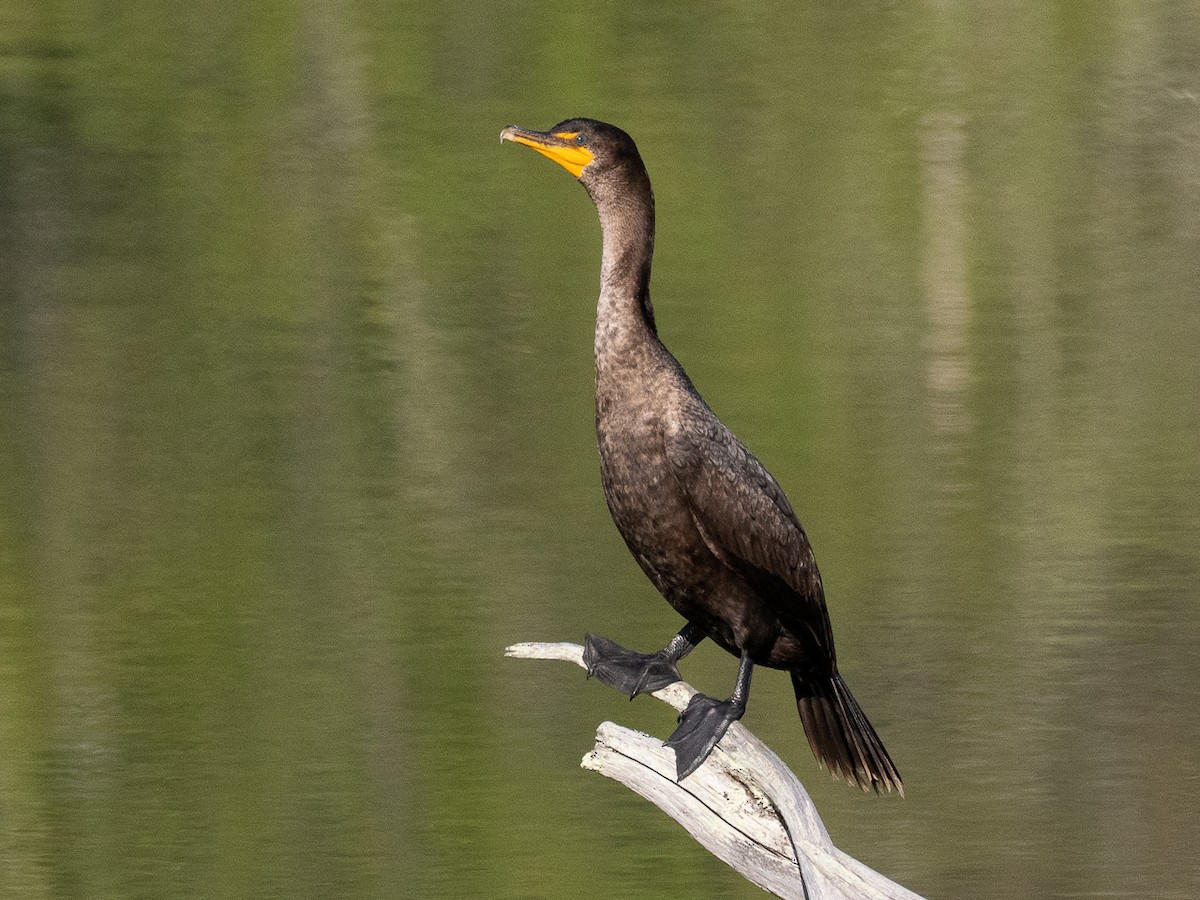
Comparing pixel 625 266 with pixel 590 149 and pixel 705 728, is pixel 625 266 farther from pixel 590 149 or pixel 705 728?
pixel 705 728

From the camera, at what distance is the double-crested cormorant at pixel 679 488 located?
3.23 m

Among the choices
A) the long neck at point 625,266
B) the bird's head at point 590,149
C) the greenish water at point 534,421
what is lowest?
the greenish water at point 534,421

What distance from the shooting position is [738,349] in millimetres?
7012

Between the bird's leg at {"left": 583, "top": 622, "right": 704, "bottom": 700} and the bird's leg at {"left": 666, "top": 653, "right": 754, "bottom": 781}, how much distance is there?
151 millimetres

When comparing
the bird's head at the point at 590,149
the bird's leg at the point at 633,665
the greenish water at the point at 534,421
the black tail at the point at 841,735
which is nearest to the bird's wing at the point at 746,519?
the black tail at the point at 841,735

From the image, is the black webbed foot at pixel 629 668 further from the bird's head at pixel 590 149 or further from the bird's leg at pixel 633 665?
the bird's head at pixel 590 149

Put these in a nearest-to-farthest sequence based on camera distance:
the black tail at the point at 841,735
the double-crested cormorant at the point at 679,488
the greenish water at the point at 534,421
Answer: the double-crested cormorant at the point at 679,488 < the black tail at the point at 841,735 < the greenish water at the point at 534,421

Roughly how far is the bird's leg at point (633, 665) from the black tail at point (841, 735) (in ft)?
0.85

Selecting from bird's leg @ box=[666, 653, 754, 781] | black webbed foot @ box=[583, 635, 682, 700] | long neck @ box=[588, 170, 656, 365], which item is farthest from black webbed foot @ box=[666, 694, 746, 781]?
long neck @ box=[588, 170, 656, 365]

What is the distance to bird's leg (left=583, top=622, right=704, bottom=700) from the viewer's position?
3463mm

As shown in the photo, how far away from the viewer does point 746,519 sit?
3.30m

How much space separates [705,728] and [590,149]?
1.19 m

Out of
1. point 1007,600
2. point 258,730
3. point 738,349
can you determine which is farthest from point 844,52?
point 258,730

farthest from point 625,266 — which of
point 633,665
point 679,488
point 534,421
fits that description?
point 534,421
